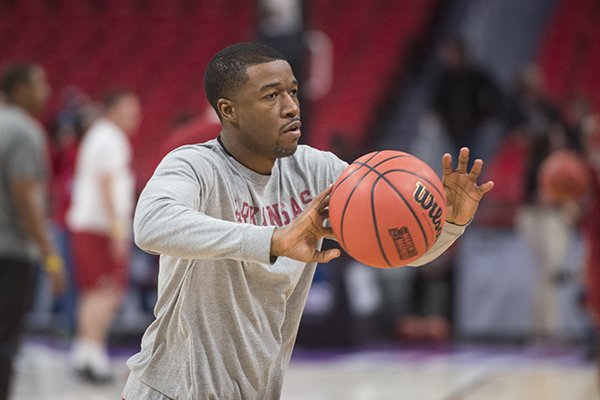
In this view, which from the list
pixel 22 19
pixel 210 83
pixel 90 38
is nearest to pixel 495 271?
pixel 210 83

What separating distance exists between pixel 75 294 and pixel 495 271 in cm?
389

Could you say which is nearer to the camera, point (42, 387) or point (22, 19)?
point (42, 387)

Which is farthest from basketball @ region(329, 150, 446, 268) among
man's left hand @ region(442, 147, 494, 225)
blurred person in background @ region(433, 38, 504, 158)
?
blurred person in background @ region(433, 38, 504, 158)

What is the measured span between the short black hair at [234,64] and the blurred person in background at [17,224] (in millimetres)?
2585

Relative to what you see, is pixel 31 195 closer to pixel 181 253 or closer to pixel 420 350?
pixel 181 253

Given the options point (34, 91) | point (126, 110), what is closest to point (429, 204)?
point (34, 91)

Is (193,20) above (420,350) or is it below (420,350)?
above

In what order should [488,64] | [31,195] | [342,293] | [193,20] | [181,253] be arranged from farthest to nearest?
1. [193,20]
2. [488,64]
3. [342,293]
4. [31,195]
5. [181,253]

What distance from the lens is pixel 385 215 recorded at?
2.61 metres

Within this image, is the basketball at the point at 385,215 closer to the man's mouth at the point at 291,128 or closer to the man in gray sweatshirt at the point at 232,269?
the man in gray sweatshirt at the point at 232,269

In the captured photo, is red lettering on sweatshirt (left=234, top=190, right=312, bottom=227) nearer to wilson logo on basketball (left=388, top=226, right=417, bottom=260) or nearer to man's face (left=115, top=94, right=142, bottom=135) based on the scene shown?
wilson logo on basketball (left=388, top=226, right=417, bottom=260)

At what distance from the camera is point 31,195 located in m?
5.14

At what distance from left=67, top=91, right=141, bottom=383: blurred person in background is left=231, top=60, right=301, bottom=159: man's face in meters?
4.56

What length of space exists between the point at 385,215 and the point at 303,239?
29cm
